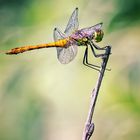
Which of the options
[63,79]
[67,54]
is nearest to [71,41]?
[67,54]

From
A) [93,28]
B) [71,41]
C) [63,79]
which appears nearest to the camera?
[93,28]

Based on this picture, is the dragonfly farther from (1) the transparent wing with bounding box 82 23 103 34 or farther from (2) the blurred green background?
(2) the blurred green background

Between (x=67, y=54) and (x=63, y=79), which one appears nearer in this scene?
(x=67, y=54)

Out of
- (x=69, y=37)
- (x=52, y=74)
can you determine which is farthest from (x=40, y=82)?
(x=69, y=37)

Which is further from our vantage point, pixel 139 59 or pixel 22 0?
pixel 22 0

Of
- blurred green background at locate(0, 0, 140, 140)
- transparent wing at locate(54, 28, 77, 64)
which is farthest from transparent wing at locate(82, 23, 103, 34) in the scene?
blurred green background at locate(0, 0, 140, 140)

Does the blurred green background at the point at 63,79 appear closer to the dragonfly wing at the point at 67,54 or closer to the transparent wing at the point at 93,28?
the dragonfly wing at the point at 67,54

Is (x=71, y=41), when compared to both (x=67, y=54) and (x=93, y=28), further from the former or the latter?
(x=93, y=28)

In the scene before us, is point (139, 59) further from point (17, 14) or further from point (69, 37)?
point (69, 37)
